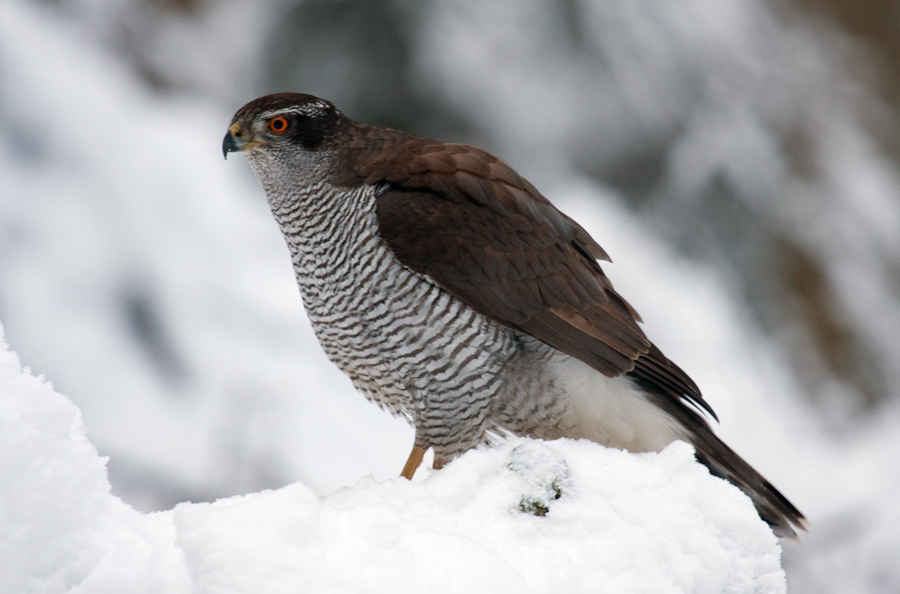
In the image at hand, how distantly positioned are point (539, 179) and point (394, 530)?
417cm

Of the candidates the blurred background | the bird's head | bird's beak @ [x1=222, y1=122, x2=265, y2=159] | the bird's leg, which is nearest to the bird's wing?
the bird's head

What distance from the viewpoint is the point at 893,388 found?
5289 mm

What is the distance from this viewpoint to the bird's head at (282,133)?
2.57 metres

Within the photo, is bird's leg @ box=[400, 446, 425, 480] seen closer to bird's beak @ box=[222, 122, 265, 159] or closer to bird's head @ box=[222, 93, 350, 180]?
bird's head @ box=[222, 93, 350, 180]

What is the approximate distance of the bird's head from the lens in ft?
8.45

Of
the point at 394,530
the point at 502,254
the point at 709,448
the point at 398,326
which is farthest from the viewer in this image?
the point at 709,448

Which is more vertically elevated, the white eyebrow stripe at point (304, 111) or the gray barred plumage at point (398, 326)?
the white eyebrow stripe at point (304, 111)

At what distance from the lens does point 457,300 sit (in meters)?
2.35

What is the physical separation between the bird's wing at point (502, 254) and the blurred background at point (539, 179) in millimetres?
2514

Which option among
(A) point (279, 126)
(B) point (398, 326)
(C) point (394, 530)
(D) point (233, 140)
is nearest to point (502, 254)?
(B) point (398, 326)

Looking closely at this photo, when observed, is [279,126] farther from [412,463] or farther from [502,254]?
[412,463]

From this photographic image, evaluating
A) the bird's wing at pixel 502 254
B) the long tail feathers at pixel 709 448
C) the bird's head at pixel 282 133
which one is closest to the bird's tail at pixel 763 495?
the long tail feathers at pixel 709 448

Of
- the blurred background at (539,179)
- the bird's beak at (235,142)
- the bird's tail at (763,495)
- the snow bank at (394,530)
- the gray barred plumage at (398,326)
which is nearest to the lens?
the snow bank at (394,530)

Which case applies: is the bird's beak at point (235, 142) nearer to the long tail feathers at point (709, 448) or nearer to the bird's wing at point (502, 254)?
the bird's wing at point (502, 254)
